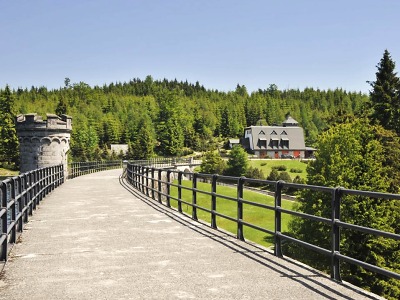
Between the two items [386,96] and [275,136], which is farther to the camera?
[275,136]

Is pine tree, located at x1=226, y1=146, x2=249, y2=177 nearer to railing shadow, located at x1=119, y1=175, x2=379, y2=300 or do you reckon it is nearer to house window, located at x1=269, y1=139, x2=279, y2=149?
house window, located at x1=269, y1=139, x2=279, y2=149

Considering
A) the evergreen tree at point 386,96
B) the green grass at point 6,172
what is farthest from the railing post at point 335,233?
the green grass at point 6,172

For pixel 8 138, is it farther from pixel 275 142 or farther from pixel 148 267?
pixel 148 267

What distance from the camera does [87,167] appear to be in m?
47.0

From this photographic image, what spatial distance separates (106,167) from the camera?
56188 millimetres

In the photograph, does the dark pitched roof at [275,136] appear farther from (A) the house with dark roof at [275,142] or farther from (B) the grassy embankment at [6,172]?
(B) the grassy embankment at [6,172]

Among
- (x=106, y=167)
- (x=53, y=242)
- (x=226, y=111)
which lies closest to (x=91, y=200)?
(x=53, y=242)

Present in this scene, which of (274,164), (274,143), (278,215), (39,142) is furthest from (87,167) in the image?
(274,143)

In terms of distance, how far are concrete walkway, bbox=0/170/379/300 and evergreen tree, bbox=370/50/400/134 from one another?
1712 inches

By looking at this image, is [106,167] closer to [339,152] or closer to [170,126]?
[339,152]

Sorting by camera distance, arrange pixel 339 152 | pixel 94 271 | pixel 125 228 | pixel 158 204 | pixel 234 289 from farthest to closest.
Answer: pixel 339 152 < pixel 158 204 < pixel 125 228 < pixel 94 271 < pixel 234 289

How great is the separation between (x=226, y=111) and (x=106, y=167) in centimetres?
11821

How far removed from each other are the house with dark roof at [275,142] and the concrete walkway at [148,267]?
12503 cm

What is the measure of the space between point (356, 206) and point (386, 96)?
2585 cm
